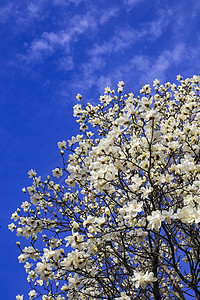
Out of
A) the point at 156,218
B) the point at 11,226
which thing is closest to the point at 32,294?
the point at 11,226

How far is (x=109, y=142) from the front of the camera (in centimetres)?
296

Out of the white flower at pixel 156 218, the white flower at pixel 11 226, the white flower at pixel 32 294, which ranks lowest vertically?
the white flower at pixel 156 218

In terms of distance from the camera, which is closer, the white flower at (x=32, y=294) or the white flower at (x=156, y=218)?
the white flower at (x=156, y=218)

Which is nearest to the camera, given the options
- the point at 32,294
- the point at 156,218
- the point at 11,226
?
the point at 156,218

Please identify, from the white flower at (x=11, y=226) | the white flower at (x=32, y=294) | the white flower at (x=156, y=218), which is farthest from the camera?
the white flower at (x=32, y=294)

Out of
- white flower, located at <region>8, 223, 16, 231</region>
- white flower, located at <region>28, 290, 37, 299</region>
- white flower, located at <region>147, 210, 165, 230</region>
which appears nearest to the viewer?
white flower, located at <region>147, 210, 165, 230</region>

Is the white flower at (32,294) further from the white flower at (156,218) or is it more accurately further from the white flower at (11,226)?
the white flower at (156,218)

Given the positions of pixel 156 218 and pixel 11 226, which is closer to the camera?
pixel 156 218

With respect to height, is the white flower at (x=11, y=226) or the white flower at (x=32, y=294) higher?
the white flower at (x=11, y=226)

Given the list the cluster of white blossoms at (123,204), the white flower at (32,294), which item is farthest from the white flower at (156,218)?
the white flower at (32,294)

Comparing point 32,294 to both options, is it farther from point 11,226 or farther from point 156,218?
point 156,218

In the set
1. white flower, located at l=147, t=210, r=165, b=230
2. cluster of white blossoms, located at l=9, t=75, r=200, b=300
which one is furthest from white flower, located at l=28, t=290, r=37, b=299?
white flower, located at l=147, t=210, r=165, b=230

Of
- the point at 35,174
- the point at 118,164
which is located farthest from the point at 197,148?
the point at 35,174

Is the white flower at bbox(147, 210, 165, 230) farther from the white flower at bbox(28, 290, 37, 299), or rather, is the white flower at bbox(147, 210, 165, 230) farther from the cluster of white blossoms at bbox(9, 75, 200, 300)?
the white flower at bbox(28, 290, 37, 299)
